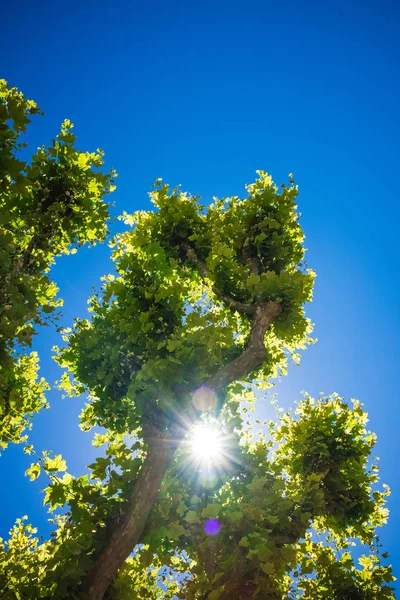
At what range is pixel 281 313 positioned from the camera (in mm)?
9727

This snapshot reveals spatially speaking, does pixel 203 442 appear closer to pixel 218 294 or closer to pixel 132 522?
pixel 132 522

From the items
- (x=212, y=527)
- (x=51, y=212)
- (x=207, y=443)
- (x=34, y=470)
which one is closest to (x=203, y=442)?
(x=207, y=443)

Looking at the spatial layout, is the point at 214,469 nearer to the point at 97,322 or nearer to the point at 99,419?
the point at 99,419

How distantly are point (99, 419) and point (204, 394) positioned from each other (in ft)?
12.7

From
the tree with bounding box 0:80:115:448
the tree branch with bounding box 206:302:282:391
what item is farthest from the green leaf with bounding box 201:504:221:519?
the tree with bounding box 0:80:115:448

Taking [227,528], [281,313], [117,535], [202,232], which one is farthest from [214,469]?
[202,232]

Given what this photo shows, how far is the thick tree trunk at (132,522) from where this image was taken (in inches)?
204

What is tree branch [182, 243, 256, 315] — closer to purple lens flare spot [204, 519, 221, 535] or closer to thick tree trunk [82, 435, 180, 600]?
thick tree trunk [82, 435, 180, 600]

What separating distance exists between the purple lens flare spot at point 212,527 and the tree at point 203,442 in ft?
0.08

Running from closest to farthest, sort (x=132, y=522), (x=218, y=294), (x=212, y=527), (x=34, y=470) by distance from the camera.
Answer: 1. (x=132, y=522)
2. (x=34, y=470)
3. (x=212, y=527)
4. (x=218, y=294)

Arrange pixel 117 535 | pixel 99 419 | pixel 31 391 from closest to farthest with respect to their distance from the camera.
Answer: pixel 117 535 → pixel 99 419 → pixel 31 391

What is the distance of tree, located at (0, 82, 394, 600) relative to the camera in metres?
5.77

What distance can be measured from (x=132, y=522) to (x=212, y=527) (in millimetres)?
1768

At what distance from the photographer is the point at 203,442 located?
7734 mm
